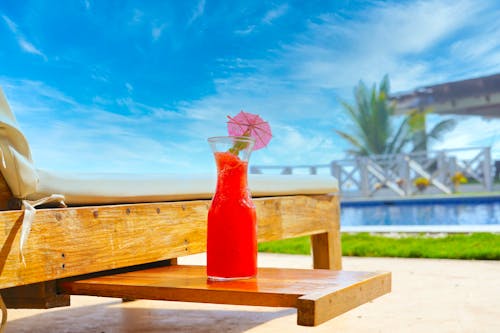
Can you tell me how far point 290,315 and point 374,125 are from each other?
1703 cm

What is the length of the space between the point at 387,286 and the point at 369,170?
12800 mm

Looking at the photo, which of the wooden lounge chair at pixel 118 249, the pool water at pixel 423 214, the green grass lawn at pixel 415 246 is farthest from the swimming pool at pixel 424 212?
the wooden lounge chair at pixel 118 249

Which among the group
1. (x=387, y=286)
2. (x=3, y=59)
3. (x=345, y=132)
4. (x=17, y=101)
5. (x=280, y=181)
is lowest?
(x=387, y=286)

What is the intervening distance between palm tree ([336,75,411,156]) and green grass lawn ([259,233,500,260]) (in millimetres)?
13798

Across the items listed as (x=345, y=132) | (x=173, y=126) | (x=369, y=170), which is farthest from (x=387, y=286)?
(x=173, y=126)

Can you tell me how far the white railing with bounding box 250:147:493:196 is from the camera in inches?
540

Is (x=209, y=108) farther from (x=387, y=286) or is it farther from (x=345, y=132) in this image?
(x=387, y=286)

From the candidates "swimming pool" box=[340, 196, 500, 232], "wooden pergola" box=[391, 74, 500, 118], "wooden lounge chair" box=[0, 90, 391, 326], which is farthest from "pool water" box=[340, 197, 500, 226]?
"wooden pergola" box=[391, 74, 500, 118]

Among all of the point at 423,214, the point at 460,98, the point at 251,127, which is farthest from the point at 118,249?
the point at 460,98

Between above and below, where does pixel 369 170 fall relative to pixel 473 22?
below

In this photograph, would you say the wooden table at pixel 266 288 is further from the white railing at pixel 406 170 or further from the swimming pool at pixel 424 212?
the white railing at pixel 406 170

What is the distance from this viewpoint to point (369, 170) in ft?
45.5

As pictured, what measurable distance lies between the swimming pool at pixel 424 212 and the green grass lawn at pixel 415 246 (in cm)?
311

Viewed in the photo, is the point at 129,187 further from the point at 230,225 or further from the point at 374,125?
the point at 374,125
